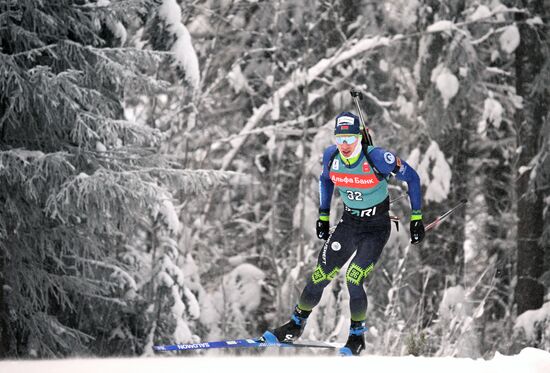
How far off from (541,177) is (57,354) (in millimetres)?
10065

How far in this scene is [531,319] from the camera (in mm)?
15883

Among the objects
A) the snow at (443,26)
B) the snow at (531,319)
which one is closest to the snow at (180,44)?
the snow at (443,26)

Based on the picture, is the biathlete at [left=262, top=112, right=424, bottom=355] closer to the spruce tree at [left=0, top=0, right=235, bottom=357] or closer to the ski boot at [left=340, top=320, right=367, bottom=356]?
the ski boot at [left=340, top=320, right=367, bottom=356]

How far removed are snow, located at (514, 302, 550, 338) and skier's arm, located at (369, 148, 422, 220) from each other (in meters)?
9.90

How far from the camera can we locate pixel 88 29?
35.0 feet

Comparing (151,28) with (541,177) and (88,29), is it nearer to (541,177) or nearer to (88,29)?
(88,29)

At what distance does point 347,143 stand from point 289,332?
69.6 inches

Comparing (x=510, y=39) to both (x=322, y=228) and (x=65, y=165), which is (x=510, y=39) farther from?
(x=322, y=228)

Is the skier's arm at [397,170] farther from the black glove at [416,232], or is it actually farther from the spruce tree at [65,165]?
the spruce tree at [65,165]

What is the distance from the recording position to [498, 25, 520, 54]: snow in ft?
53.4

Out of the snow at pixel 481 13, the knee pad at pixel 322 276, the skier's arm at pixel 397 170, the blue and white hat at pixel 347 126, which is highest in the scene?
the snow at pixel 481 13

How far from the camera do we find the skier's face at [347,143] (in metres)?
6.60

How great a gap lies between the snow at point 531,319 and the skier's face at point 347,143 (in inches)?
405

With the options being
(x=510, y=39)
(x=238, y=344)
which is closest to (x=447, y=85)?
(x=510, y=39)
